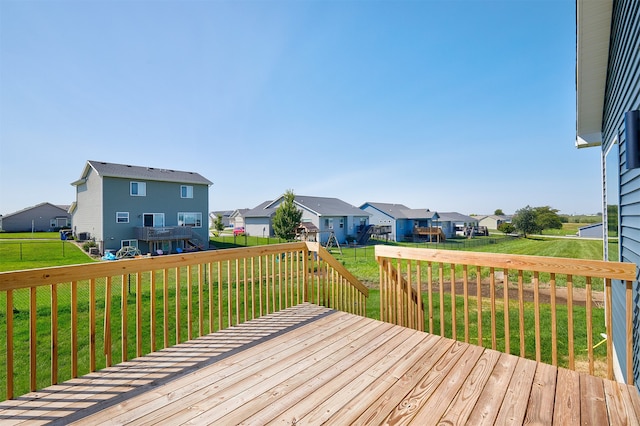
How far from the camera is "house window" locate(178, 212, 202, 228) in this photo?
69.9ft

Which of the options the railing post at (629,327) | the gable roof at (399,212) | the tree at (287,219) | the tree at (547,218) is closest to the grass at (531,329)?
the railing post at (629,327)

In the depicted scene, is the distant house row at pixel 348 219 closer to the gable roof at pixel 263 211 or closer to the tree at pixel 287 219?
the gable roof at pixel 263 211

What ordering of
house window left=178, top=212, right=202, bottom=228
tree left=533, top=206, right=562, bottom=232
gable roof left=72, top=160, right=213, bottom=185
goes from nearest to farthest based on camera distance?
gable roof left=72, top=160, right=213, bottom=185 → house window left=178, top=212, right=202, bottom=228 → tree left=533, top=206, right=562, bottom=232

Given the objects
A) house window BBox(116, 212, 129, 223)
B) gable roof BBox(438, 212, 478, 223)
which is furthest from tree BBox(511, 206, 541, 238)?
house window BBox(116, 212, 129, 223)

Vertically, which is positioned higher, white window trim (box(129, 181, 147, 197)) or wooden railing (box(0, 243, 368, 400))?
white window trim (box(129, 181, 147, 197))

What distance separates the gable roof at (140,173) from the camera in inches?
725

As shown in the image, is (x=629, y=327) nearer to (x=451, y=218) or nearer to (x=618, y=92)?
(x=618, y=92)

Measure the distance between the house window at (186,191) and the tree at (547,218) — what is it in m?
44.2

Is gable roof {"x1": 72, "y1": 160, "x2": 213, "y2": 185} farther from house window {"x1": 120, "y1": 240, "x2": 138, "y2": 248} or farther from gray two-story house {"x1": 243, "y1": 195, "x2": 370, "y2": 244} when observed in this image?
gray two-story house {"x1": 243, "y1": 195, "x2": 370, "y2": 244}

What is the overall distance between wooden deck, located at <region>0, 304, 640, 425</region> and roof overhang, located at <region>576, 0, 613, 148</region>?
13.2ft

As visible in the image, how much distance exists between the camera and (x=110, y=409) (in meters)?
1.78

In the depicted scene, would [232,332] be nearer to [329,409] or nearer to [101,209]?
[329,409]

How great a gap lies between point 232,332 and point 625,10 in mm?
5043

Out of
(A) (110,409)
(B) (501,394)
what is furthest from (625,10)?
(A) (110,409)
